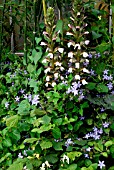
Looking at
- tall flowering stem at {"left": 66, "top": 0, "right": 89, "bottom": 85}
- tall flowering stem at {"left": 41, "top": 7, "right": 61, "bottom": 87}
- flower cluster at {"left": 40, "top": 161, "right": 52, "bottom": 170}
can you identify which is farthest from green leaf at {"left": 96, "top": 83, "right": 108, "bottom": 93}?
flower cluster at {"left": 40, "top": 161, "right": 52, "bottom": 170}

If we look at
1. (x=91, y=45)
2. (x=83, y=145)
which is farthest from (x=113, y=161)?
(x=91, y=45)

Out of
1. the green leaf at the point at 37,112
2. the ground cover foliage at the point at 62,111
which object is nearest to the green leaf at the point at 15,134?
the ground cover foliage at the point at 62,111

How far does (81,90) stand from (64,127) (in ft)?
0.69

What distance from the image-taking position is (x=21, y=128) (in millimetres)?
2010

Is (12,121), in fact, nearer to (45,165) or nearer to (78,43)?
(45,165)

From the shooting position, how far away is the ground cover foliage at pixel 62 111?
190cm

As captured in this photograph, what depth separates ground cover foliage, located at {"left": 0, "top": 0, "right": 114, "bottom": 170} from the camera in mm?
1902

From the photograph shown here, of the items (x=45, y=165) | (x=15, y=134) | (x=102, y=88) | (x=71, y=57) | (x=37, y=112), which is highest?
(x=71, y=57)

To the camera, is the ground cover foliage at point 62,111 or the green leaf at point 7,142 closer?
the ground cover foliage at point 62,111

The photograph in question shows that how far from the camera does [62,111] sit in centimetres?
196

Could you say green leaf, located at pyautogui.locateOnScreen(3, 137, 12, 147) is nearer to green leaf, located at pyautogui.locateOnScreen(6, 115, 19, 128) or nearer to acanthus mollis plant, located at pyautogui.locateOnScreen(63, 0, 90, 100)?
green leaf, located at pyautogui.locateOnScreen(6, 115, 19, 128)

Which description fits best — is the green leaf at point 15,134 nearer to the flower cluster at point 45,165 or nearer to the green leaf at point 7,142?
the green leaf at point 7,142

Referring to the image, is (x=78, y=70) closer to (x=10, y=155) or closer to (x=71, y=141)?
(x=71, y=141)

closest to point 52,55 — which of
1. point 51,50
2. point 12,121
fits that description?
point 51,50
